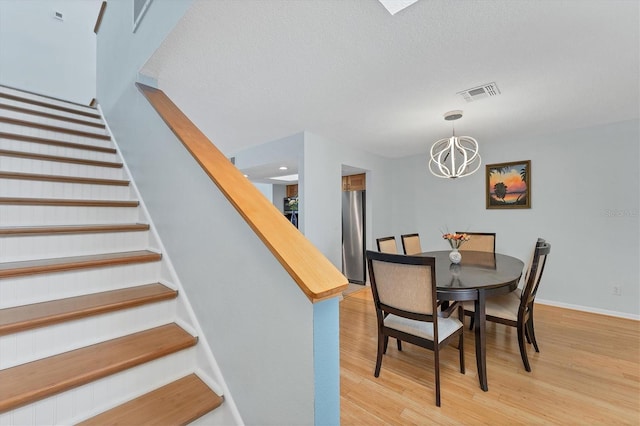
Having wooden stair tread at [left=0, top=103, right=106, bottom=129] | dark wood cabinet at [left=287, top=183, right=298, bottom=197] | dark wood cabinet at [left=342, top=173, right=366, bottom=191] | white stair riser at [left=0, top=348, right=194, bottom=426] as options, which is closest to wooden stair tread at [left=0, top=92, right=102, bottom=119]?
wooden stair tread at [left=0, top=103, right=106, bottom=129]

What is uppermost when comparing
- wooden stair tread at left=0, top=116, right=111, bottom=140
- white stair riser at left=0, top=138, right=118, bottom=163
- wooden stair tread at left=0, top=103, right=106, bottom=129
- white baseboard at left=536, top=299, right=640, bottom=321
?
wooden stair tread at left=0, top=103, right=106, bottom=129

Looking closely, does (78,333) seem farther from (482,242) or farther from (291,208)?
(291,208)

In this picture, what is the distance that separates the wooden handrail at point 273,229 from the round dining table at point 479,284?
4.43ft

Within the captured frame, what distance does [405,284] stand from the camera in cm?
183

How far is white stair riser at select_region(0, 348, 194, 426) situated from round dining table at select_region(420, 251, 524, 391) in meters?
1.62

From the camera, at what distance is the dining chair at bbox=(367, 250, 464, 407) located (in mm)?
1745

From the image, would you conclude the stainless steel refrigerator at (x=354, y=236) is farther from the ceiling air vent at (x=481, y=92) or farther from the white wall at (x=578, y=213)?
the ceiling air vent at (x=481, y=92)

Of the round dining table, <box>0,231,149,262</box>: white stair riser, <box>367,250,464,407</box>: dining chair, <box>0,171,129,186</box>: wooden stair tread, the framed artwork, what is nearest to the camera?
<box>0,231,149,262</box>: white stair riser

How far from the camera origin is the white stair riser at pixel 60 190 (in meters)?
1.65

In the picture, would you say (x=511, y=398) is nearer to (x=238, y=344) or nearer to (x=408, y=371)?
(x=408, y=371)

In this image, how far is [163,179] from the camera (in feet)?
5.55

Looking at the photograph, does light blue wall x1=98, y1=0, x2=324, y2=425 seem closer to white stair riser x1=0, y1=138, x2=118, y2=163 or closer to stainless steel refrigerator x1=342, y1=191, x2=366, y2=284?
white stair riser x1=0, y1=138, x2=118, y2=163

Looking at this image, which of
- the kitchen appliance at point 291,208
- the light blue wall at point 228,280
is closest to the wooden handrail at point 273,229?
the light blue wall at point 228,280

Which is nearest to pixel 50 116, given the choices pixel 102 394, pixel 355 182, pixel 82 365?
pixel 82 365
